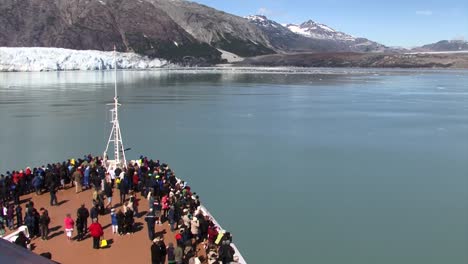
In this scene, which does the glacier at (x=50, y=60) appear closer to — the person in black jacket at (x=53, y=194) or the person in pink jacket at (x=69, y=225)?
the person in black jacket at (x=53, y=194)

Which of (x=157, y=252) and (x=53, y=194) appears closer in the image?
(x=157, y=252)

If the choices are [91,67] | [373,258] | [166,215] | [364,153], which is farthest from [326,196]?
[91,67]

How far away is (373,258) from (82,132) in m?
28.4

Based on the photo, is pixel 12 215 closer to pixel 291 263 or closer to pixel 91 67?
pixel 291 263

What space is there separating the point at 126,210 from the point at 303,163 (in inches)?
623

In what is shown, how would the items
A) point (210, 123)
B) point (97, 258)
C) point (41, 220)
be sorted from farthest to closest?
point (210, 123)
point (41, 220)
point (97, 258)

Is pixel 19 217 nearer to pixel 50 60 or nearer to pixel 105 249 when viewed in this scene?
pixel 105 249

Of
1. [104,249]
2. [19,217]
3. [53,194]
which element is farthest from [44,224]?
[53,194]

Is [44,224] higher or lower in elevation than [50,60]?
lower

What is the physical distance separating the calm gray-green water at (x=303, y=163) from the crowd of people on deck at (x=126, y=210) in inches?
88.2

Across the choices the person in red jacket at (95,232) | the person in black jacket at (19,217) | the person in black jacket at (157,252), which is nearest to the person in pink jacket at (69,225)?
the person in red jacket at (95,232)

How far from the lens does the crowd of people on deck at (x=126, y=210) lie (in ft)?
40.6

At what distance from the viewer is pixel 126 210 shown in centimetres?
1436

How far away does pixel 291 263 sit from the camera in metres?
14.2
